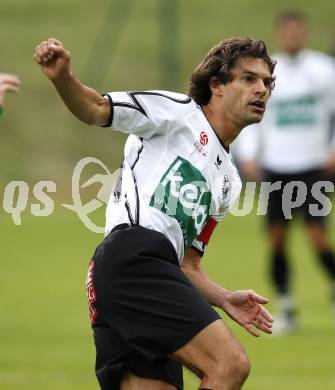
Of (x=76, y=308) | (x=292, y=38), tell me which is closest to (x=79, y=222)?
(x=76, y=308)

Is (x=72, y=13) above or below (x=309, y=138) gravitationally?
above

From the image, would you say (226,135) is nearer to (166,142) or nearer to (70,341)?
(166,142)

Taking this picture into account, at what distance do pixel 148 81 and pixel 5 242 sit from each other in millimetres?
7606

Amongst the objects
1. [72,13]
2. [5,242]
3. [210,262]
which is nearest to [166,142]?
[210,262]

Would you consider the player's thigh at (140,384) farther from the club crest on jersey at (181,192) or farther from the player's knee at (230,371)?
the club crest on jersey at (181,192)

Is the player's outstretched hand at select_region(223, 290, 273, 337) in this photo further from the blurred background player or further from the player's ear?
the blurred background player

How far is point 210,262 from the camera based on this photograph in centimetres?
1578

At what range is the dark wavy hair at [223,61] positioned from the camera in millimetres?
6504

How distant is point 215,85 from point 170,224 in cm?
80

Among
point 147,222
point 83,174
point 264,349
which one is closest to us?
point 147,222

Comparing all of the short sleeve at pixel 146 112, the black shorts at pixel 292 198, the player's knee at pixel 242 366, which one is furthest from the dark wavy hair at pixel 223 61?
the black shorts at pixel 292 198

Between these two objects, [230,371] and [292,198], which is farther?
[292,198]

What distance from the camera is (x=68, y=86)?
5.76m

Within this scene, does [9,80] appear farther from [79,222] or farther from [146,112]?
[79,222]
